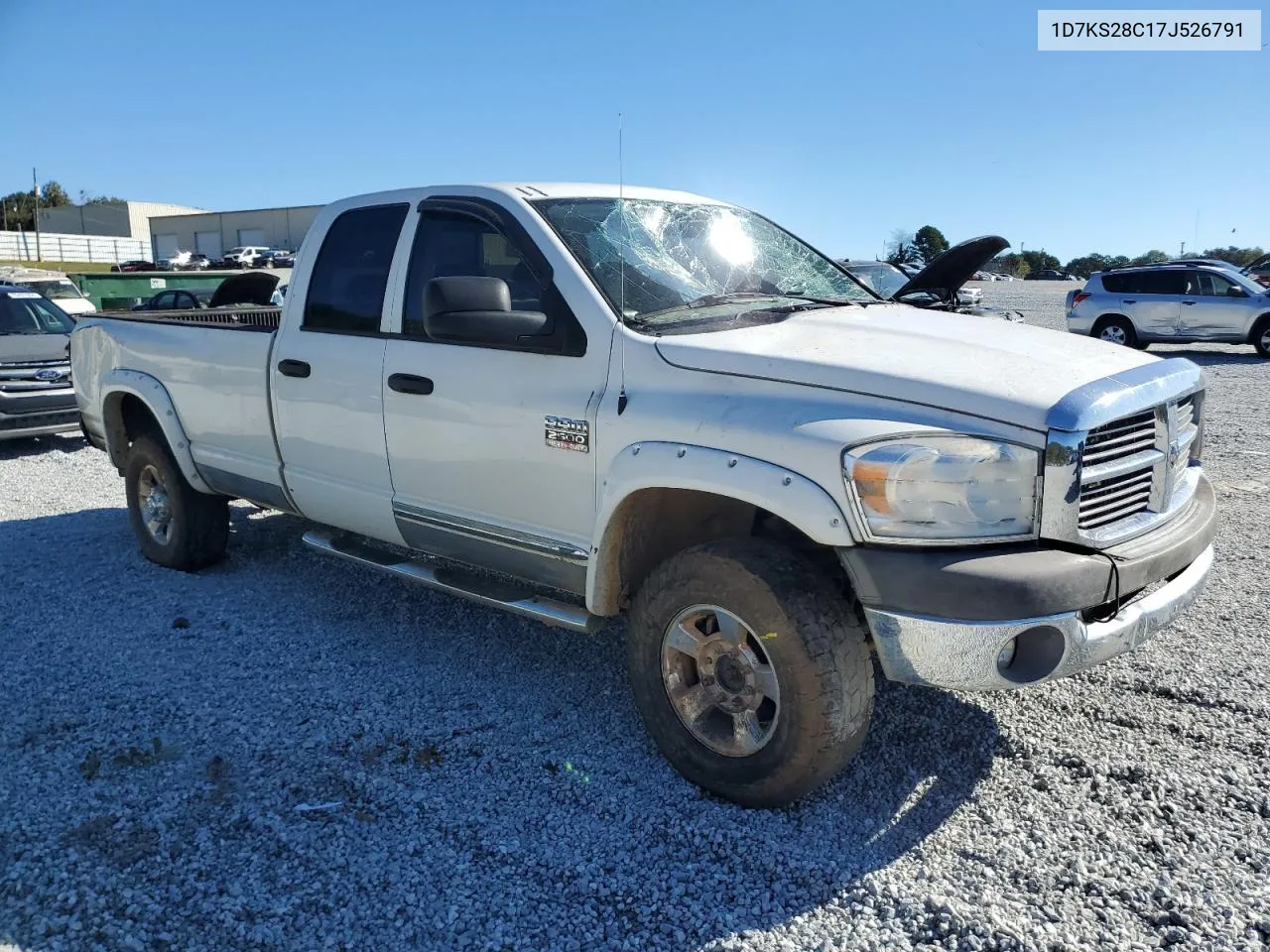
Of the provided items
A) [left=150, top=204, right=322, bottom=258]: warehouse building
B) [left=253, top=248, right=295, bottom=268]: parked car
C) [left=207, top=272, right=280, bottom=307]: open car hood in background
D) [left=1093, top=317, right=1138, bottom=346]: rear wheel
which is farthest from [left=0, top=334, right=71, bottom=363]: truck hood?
[left=150, top=204, right=322, bottom=258]: warehouse building

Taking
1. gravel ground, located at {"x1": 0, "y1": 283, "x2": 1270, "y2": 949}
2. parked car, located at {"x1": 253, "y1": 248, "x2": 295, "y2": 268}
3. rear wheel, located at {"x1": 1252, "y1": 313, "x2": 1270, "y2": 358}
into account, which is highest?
parked car, located at {"x1": 253, "y1": 248, "x2": 295, "y2": 268}

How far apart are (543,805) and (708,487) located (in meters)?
1.20

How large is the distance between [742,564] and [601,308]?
107 cm

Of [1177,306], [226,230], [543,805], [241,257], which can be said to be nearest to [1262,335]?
[1177,306]

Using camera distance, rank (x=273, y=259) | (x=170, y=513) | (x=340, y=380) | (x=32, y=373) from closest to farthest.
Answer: (x=340, y=380) → (x=170, y=513) → (x=32, y=373) → (x=273, y=259)

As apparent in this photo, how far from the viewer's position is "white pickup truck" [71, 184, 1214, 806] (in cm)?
280

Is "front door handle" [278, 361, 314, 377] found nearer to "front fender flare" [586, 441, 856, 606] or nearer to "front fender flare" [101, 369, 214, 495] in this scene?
"front fender flare" [101, 369, 214, 495]

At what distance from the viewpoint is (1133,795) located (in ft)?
10.8

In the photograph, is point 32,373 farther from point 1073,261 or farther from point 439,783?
point 1073,261

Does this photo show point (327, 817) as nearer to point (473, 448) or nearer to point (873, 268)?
point (473, 448)

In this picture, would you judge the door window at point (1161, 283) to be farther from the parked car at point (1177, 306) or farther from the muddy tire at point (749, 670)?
the muddy tire at point (749, 670)

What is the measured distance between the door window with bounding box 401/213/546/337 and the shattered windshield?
0.80 ft

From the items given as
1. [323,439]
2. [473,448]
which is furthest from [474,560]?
[323,439]

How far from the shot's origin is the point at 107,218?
9156 centimetres
